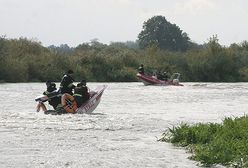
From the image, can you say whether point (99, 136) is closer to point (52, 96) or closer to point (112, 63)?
point (52, 96)

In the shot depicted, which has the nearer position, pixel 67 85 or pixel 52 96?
pixel 67 85

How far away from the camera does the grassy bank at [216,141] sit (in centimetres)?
1250

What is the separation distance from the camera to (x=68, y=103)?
2341 centimetres

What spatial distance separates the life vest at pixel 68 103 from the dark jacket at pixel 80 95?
558 millimetres

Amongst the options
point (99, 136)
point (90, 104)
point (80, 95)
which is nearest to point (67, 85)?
point (80, 95)

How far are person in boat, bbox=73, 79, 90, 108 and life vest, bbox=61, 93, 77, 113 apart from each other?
558 mm

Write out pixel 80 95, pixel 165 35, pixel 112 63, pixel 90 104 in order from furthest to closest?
pixel 165 35 < pixel 112 63 < pixel 90 104 < pixel 80 95

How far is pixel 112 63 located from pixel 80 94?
44.1m

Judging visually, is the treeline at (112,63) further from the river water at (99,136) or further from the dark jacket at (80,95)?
the dark jacket at (80,95)

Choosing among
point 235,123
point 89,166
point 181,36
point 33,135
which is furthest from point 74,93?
point 181,36

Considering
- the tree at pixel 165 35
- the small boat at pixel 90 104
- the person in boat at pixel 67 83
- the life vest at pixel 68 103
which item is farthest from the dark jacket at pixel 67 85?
the tree at pixel 165 35

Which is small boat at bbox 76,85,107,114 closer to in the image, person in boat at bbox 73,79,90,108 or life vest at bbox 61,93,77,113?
person in boat at bbox 73,79,90,108

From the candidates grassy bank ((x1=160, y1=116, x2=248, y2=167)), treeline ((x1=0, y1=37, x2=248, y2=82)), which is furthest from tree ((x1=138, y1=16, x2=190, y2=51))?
grassy bank ((x1=160, y1=116, x2=248, y2=167))

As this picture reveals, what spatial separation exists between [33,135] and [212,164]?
6641 millimetres
